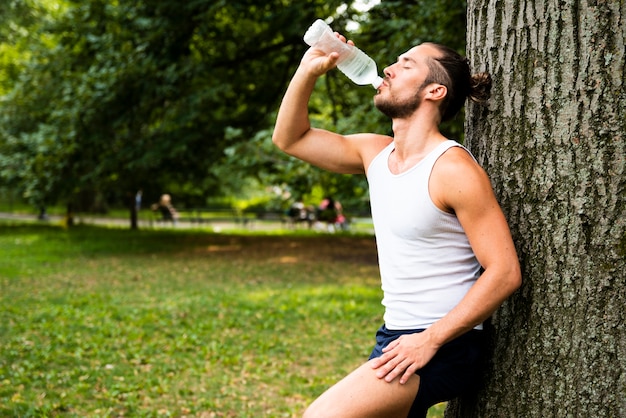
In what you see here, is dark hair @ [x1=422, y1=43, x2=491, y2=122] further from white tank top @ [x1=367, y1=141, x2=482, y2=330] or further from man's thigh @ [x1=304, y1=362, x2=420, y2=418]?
man's thigh @ [x1=304, y1=362, x2=420, y2=418]

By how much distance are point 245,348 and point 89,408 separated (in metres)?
2.29

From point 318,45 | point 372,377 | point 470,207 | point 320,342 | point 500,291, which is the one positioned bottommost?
point 320,342

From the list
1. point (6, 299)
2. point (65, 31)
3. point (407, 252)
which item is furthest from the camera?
point (65, 31)

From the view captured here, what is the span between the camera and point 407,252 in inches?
93.1

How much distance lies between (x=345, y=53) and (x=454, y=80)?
0.50 m

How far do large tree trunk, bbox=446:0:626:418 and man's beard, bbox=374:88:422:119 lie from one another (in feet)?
1.34

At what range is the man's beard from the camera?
246 cm

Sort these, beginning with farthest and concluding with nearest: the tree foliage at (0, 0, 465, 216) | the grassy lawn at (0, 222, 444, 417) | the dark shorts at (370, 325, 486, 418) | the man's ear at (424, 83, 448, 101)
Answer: the tree foliage at (0, 0, 465, 216) → the grassy lawn at (0, 222, 444, 417) → the man's ear at (424, 83, 448, 101) → the dark shorts at (370, 325, 486, 418)

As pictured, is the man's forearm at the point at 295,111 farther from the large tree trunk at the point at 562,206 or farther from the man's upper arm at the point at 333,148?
the large tree trunk at the point at 562,206

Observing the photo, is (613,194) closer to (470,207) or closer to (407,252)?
(470,207)

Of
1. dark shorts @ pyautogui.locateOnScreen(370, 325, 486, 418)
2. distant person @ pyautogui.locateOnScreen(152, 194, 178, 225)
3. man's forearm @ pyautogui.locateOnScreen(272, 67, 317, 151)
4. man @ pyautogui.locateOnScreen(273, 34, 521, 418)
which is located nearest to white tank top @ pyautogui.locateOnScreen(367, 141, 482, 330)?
man @ pyautogui.locateOnScreen(273, 34, 521, 418)

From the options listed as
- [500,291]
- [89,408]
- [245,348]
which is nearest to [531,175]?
[500,291]

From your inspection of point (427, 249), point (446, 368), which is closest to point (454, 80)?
point (427, 249)

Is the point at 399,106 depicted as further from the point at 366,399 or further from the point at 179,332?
the point at 179,332
